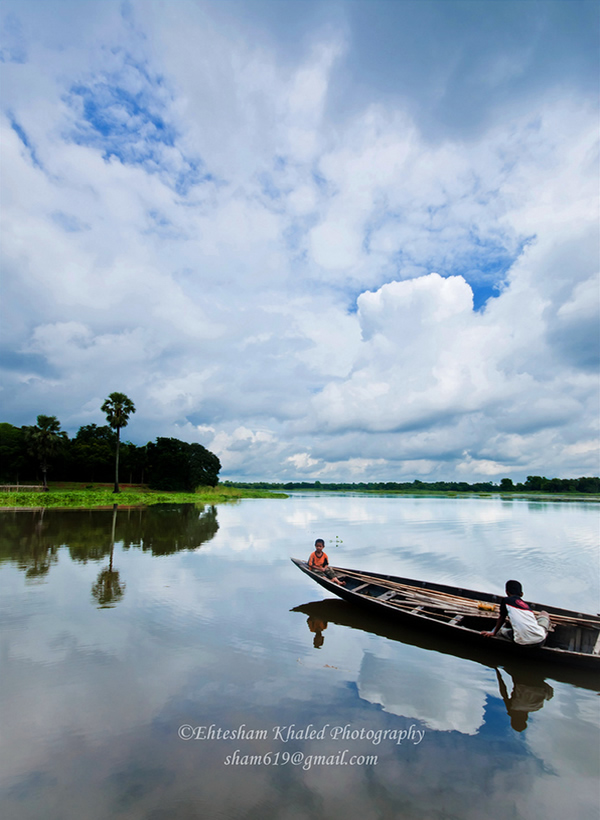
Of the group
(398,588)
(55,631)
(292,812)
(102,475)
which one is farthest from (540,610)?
(102,475)

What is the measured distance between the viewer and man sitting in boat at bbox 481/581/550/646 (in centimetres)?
727

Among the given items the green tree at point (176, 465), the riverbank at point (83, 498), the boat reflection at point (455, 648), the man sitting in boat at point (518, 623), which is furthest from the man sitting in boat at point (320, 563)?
the green tree at point (176, 465)

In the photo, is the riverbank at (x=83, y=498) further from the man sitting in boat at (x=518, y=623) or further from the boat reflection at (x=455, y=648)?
the man sitting in boat at (x=518, y=623)

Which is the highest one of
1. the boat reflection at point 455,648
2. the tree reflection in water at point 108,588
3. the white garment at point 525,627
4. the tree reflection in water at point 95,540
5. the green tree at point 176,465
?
the green tree at point 176,465

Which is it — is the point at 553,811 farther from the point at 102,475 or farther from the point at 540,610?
the point at 102,475

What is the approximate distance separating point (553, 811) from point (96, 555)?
17.4m

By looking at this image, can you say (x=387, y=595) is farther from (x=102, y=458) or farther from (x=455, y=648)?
(x=102, y=458)

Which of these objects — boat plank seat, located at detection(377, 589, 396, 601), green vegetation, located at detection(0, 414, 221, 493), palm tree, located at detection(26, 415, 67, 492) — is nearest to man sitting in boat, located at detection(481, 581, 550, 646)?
boat plank seat, located at detection(377, 589, 396, 601)

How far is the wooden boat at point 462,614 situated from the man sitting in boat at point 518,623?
158 mm

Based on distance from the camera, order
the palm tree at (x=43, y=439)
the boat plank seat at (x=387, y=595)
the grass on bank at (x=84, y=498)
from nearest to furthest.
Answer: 1. the boat plank seat at (x=387, y=595)
2. the grass on bank at (x=84, y=498)
3. the palm tree at (x=43, y=439)

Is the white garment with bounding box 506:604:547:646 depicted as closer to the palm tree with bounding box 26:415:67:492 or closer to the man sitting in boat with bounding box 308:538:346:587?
the man sitting in boat with bounding box 308:538:346:587

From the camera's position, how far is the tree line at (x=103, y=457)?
192ft

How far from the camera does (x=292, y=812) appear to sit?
13.5ft

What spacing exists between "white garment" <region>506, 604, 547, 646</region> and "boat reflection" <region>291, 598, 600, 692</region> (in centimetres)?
68
